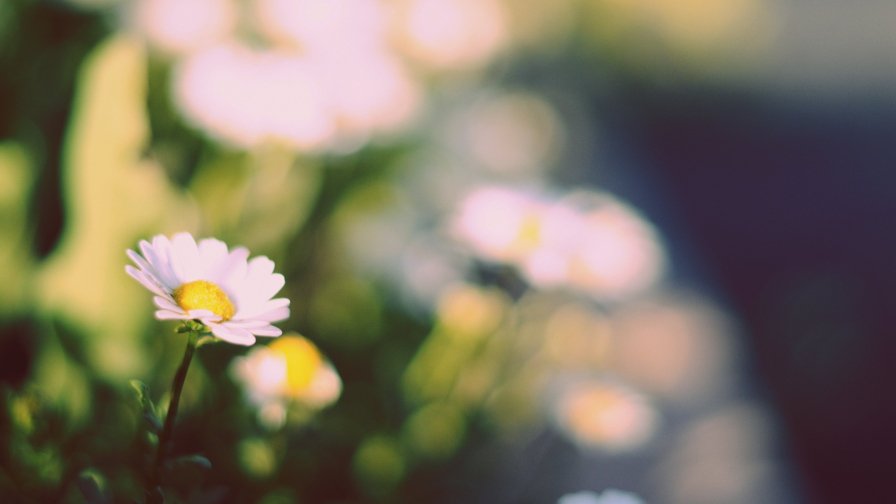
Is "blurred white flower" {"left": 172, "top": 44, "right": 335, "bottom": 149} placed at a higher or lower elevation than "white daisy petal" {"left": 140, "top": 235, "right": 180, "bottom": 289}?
higher

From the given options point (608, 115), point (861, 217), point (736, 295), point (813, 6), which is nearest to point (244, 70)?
point (736, 295)

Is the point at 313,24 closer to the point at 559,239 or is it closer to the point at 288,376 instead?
the point at 559,239

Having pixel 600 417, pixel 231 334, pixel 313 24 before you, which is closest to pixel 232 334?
pixel 231 334

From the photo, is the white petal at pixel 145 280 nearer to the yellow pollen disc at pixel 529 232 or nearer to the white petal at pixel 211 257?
the white petal at pixel 211 257

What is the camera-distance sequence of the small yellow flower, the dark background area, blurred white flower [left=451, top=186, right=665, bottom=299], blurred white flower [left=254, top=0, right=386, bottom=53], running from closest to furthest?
the small yellow flower < blurred white flower [left=451, top=186, right=665, bottom=299] < blurred white flower [left=254, top=0, right=386, bottom=53] < the dark background area

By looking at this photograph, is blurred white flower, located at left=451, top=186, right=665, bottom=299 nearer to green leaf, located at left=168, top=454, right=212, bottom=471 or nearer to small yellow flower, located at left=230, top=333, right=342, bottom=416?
small yellow flower, located at left=230, top=333, right=342, bottom=416

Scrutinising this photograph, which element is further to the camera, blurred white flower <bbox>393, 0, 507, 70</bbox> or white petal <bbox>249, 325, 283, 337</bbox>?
blurred white flower <bbox>393, 0, 507, 70</bbox>

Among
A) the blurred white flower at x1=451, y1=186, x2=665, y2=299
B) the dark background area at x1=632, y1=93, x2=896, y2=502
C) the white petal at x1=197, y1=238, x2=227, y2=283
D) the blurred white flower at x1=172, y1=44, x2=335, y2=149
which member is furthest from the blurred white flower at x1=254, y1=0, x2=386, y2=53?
the dark background area at x1=632, y1=93, x2=896, y2=502
